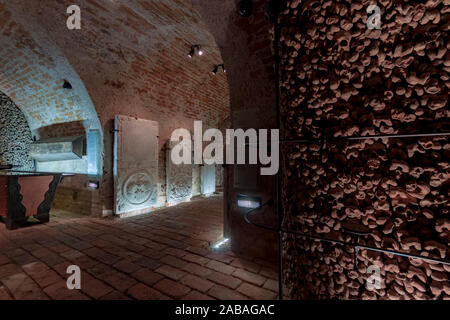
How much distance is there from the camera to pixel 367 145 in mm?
1419

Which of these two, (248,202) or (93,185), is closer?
(248,202)

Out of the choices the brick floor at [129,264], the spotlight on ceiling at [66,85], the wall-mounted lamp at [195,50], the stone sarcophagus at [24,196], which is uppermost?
the wall-mounted lamp at [195,50]

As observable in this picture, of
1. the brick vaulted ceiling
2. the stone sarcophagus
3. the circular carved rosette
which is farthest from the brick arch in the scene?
Answer: the stone sarcophagus

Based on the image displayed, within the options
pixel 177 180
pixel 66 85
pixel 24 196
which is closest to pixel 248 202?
pixel 177 180

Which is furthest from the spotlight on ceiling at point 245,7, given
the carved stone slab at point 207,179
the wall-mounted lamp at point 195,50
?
the carved stone slab at point 207,179

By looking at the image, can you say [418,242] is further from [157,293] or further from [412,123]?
[157,293]

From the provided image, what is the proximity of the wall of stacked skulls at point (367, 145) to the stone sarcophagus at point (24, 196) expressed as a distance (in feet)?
16.8

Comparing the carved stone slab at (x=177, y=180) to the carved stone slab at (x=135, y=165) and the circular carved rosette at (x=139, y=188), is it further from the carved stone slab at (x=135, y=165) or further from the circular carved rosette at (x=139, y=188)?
the circular carved rosette at (x=139, y=188)

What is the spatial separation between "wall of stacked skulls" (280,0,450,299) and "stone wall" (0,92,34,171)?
8.38 m

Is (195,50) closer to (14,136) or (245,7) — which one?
(245,7)

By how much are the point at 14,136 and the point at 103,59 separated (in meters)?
4.86

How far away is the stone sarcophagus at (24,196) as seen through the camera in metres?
3.67
